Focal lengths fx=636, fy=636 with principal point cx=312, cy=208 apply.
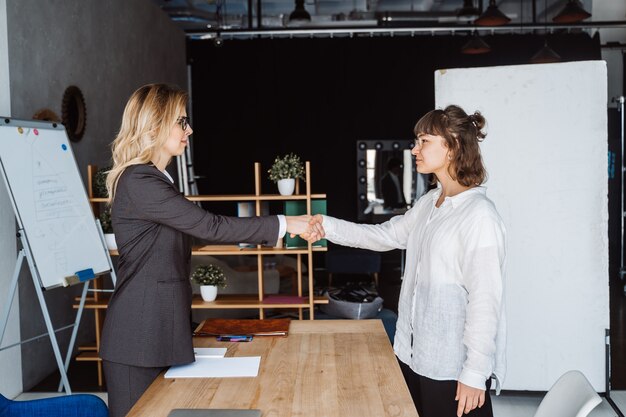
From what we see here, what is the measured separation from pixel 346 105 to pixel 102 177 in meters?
6.74

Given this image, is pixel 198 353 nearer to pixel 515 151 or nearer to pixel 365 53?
pixel 515 151

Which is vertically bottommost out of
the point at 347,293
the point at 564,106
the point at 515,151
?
the point at 347,293

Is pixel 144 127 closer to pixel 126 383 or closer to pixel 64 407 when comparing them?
pixel 126 383

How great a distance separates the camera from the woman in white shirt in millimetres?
2025

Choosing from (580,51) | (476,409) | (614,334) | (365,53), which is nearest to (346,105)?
(365,53)

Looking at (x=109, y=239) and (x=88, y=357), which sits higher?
(x=109, y=239)

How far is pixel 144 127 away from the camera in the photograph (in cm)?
204

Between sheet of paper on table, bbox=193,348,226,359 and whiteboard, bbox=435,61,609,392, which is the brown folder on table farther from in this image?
whiteboard, bbox=435,61,609,392

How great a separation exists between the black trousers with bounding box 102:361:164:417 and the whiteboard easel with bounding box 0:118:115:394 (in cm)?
198

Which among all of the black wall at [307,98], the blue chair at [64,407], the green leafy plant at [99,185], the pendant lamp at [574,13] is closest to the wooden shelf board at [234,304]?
the green leafy plant at [99,185]

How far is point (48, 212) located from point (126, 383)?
2283mm

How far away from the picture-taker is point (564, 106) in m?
3.85

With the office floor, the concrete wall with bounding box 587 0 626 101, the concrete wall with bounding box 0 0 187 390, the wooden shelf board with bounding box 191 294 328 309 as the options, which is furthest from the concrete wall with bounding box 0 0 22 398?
the concrete wall with bounding box 587 0 626 101

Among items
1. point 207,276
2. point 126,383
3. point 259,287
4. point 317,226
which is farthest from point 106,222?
point 126,383
